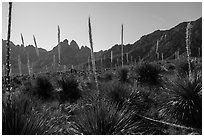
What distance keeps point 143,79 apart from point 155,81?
621mm

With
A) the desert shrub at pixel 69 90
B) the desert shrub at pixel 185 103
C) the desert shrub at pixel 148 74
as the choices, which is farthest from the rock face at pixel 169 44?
the desert shrub at pixel 185 103

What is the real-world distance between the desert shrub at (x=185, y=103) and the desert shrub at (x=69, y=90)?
14.1ft

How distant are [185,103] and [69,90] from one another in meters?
5.48

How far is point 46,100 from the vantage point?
11.0 metres

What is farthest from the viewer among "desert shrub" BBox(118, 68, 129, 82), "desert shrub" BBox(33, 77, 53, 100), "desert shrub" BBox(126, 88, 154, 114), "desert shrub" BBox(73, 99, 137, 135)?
"desert shrub" BBox(118, 68, 129, 82)

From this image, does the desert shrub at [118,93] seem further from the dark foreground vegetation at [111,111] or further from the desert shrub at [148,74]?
the desert shrub at [148,74]

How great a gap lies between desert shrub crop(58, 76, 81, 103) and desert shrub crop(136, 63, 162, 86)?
11.3 feet

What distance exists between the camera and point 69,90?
1131 cm

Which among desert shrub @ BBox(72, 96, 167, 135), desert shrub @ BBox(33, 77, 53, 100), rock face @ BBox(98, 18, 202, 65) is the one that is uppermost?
rock face @ BBox(98, 18, 202, 65)

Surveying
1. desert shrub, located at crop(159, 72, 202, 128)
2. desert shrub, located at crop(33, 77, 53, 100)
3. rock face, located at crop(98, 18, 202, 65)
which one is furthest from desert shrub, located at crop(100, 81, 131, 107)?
rock face, located at crop(98, 18, 202, 65)

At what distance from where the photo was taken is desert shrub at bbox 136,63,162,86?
13116 mm

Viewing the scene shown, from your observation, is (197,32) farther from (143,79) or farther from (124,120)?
(124,120)

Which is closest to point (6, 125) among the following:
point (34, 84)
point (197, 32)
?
point (34, 84)

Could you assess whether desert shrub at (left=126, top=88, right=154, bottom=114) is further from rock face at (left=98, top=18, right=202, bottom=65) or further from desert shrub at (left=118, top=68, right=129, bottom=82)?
rock face at (left=98, top=18, right=202, bottom=65)
